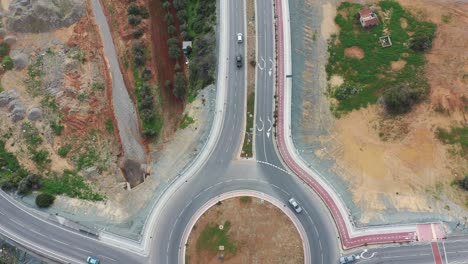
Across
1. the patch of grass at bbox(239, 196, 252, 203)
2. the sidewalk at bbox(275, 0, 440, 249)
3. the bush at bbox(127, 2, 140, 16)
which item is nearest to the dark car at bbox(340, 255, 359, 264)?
the sidewalk at bbox(275, 0, 440, 249)

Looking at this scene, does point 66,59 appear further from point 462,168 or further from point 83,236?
point 462,168

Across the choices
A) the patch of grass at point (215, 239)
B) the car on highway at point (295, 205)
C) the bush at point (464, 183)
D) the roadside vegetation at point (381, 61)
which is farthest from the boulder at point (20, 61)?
the bush at point (464, 183)

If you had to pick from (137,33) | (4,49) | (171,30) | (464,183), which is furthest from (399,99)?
(4,49)

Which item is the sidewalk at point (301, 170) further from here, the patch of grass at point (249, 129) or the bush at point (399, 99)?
the bush at point (399, 99)

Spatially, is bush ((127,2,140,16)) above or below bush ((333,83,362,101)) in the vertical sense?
above

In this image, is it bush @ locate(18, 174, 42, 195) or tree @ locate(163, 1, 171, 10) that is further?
tree @ locate(163, 1, 171, 10)

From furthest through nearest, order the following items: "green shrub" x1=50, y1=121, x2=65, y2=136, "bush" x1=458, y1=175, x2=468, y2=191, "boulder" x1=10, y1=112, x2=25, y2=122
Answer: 1. "boulder" x1=10, y1=112, x2=25, y2=122
2. "green shrub" x1=50, y1=121, x2=65, y2=136
3. "bush" x1=458, y1=175, x2=468, y2=191

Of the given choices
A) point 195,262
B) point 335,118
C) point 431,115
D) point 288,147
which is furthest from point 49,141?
point 431,115

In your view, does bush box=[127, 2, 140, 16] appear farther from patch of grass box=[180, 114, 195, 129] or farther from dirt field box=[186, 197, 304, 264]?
dirt field box=[186, 197, 304, 264]
